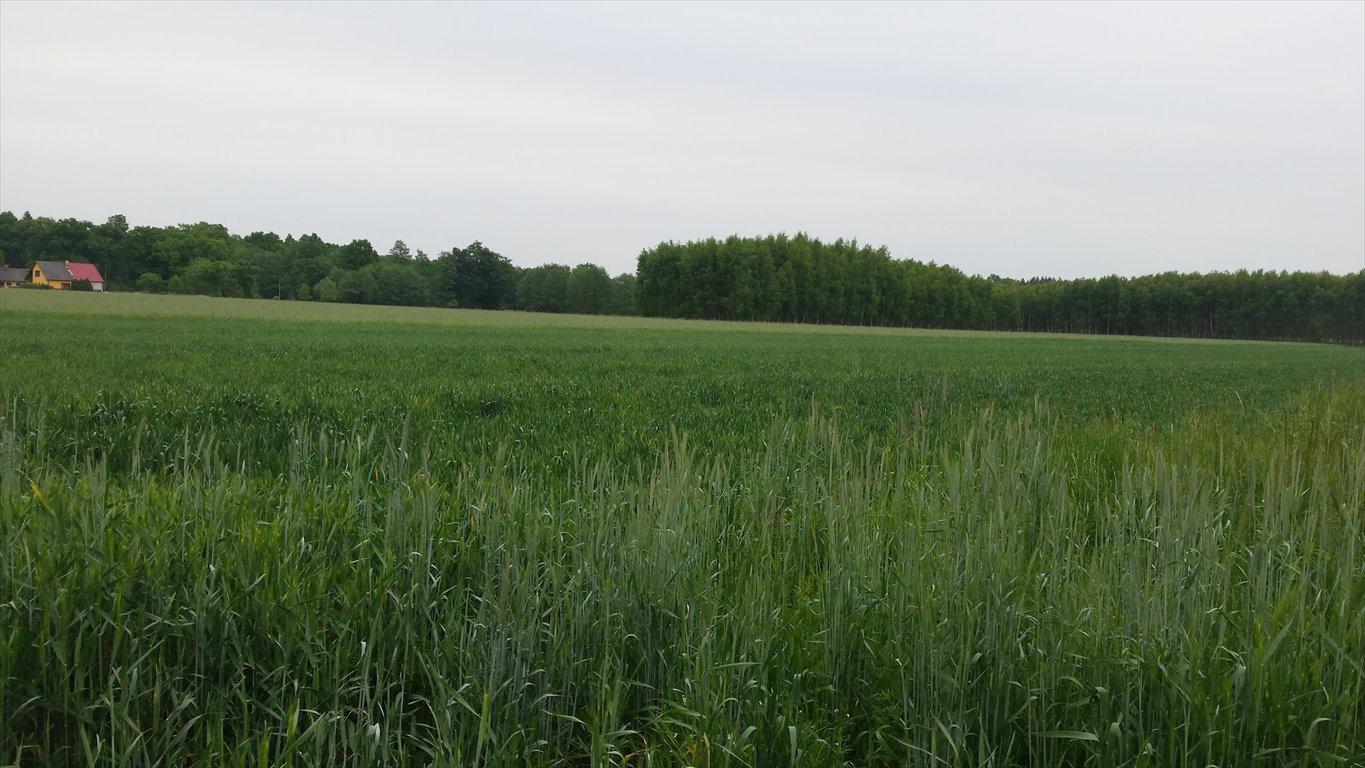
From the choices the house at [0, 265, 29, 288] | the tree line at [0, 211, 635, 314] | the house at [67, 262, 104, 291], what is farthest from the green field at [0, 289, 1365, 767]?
the house at [0, 265, 29, 288]

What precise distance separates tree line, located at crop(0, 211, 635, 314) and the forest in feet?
0.73

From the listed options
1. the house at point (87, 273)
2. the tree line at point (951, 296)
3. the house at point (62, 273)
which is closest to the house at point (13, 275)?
the house at point (62, 273)

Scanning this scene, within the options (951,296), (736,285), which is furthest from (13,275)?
(951,296)

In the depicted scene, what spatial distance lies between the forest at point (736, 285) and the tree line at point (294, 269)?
0.22 metres

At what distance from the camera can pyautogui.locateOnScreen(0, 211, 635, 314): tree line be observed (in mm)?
114375

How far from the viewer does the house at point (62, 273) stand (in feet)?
357

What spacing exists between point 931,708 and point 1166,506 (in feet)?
4.70

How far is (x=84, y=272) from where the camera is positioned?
366 feet

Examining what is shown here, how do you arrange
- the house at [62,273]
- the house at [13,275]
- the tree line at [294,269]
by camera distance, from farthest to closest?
the tree line at [294,269] < the house at [62,273] < the house at [13,275]

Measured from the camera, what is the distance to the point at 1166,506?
3436 millimetres

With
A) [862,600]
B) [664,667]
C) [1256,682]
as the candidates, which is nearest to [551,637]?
[664,667]

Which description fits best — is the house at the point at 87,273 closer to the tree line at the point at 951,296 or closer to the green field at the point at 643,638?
the tree line at the point at 951,296

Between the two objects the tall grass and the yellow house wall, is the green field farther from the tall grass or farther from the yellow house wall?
the yellow house wall

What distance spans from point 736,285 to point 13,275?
98.6 meters
